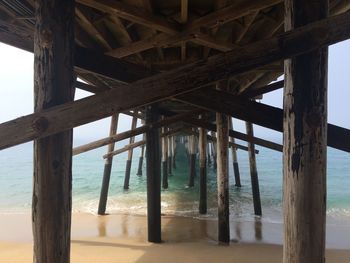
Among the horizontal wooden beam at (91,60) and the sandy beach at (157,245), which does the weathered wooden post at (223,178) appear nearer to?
the sandy beach at (157,245)

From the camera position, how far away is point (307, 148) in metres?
1.72

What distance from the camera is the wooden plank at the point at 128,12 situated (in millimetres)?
2963

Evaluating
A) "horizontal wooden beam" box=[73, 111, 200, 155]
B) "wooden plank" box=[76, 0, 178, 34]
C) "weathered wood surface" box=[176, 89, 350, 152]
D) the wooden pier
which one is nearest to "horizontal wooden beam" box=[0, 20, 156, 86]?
the wooden pier

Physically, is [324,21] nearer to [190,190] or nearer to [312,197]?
[312,197]

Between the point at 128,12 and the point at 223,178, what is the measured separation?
316 centimetres

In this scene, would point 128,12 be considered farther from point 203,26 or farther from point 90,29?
point 90,29

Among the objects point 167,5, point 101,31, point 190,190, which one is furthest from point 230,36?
point 190,190

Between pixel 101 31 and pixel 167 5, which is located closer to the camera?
pixel 167 5

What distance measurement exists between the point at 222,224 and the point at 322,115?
384 centimetres

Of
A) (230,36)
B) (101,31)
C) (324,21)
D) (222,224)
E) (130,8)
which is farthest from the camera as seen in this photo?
(222,224)

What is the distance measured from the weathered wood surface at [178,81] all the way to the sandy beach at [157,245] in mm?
3038

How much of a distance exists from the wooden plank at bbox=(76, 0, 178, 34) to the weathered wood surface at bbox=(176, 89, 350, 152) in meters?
1.31

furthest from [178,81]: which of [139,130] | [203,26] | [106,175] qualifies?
[106,175]

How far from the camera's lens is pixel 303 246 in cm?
175
